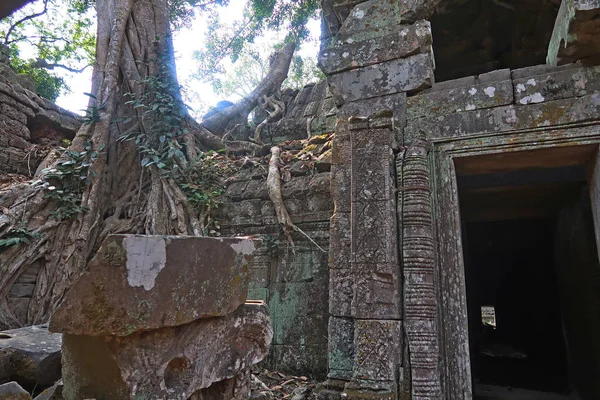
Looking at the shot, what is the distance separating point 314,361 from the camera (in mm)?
4250

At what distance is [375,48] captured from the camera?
384 centimetres

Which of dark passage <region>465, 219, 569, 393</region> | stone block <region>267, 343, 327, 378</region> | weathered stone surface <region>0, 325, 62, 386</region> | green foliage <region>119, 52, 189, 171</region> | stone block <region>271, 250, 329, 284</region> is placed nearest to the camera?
weathered stone surface <region>0, 325, 62, 386</region>

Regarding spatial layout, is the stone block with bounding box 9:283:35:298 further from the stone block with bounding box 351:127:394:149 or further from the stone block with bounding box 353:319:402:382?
the stone block with bounding box 351:127:394:149

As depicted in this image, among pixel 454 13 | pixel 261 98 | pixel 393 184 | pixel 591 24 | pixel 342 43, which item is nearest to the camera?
pixel 591 24

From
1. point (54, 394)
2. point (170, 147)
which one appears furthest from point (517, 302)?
point (54, 394)

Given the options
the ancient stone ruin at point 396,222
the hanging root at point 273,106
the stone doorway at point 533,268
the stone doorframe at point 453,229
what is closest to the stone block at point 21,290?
the ancient stone ruin at point 396,222

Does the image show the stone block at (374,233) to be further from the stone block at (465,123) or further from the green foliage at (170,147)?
the green foliage at (170,147)

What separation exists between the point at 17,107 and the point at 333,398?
6766 mm

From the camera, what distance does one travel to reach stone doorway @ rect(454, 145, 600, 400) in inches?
152

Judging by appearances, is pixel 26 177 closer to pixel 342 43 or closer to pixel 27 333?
pixel 27 333

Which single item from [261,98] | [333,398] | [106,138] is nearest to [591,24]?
[333,398]

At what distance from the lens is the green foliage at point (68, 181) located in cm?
523

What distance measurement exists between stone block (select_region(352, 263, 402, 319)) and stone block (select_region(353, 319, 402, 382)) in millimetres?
68

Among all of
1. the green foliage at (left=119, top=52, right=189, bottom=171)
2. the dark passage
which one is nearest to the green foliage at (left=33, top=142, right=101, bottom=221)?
the green foliage at (left=119, top=52, right=189, bottom=171)
